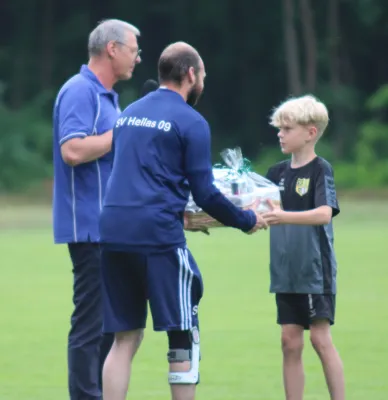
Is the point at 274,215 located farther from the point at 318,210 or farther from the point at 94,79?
the point at 94,79

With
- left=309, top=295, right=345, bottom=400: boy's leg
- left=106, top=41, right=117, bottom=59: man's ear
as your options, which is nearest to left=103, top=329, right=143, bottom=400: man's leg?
left=309, top=295, right=345, bottom=400: boy's leg

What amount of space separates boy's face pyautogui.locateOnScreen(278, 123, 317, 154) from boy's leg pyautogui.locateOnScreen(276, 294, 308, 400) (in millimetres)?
779

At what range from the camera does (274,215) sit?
6.72m

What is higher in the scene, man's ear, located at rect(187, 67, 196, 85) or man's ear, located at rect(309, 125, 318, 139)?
man's ear, located at rect(187, 67, 196, 85)

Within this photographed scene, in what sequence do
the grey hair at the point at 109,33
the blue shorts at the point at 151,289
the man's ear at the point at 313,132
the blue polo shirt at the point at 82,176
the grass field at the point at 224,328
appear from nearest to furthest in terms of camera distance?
the blue shorts at the point at 151,289, the man's ear at the point at 313,132, the blue polo shirt at the point at 82,176, the grey hair at the point at 109,33, the grass field at the point at 224,328

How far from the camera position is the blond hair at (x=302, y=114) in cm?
712

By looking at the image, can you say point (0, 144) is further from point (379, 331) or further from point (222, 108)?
point (379, 331)

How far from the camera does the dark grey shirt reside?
705 centimetres

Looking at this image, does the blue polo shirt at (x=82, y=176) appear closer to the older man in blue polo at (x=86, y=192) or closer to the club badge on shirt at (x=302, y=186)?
the older man in blue polo at (x=86, y=192)

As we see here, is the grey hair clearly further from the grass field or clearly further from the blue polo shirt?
the grass field

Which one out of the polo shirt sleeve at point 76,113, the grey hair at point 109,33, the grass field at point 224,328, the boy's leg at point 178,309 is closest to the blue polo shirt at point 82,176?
the polo shirt sleeve at point 76,113

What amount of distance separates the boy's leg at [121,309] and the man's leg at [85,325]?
766 millimetres

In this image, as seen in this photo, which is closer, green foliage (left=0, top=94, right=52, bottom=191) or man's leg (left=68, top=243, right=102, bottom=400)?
man's leg (left=68, top=243, right=102, bottom=400)

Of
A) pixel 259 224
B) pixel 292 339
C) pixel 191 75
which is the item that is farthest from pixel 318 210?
pixel 191 75
